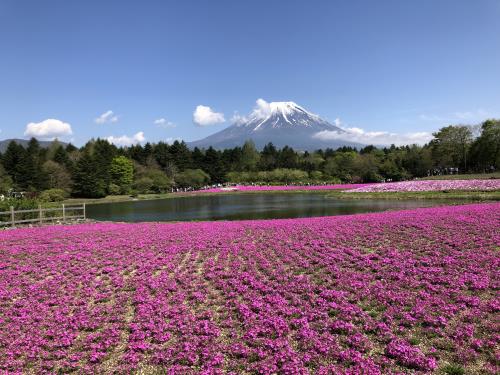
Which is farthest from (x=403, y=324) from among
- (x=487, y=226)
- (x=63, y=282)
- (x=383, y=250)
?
(x=487, y=226)

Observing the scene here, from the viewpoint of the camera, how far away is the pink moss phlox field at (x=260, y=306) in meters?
6.93

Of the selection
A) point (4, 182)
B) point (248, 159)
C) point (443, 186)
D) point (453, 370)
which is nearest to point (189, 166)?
point (248, 159)

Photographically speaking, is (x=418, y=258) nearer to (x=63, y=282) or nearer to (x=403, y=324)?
(x=403, y=324)

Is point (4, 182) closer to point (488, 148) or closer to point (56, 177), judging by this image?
point (56, 177)

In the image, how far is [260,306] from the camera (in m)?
9.37

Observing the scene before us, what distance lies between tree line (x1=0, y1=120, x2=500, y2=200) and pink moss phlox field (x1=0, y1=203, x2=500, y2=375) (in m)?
61.1

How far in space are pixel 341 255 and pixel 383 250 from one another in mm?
1891

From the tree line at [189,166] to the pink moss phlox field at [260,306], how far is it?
6111 cm

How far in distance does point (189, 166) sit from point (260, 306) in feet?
370

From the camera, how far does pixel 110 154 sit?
332 ft

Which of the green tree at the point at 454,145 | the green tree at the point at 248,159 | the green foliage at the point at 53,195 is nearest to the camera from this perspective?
the green foliage at the point at 53,195

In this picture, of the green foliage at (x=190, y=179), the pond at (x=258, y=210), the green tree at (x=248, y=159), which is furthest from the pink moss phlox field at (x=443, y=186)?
the green tree at (x=248, y=159)

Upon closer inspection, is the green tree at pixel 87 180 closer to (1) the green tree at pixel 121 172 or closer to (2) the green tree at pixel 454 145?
(1) the green tree at pixel 121 172

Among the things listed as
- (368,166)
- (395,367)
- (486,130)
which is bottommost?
(395,367)
